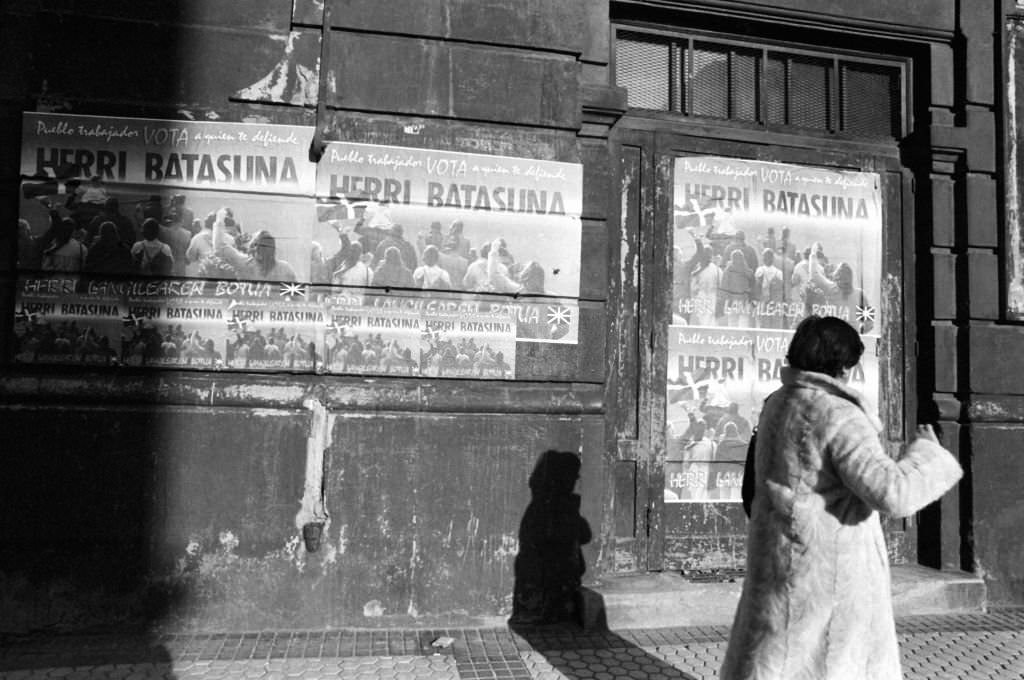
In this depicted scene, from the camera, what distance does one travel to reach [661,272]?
5.23m

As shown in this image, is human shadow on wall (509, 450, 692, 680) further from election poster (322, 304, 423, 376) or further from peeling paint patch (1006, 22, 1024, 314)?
peeling paint patch (1006, 22, 1024, 314)

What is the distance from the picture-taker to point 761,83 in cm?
554

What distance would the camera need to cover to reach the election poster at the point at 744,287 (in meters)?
5.21

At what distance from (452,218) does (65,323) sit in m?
2.32

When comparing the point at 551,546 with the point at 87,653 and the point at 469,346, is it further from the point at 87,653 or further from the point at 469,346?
the point at 87,653

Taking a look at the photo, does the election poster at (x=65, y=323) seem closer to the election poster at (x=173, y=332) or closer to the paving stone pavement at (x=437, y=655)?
the election poster at (x=173, y=332)

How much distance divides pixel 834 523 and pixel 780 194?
3.43 metres

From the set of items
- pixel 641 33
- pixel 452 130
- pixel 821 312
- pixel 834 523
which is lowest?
pixel 834 523

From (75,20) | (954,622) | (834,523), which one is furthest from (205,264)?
(954,622)

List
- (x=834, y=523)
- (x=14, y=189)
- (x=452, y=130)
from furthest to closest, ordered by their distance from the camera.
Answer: (x=452, y=130) → (x=14, y=189) → (x=834, y=523)

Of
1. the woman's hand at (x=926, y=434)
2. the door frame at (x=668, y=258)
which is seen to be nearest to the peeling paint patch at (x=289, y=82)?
the door frame at (x=668, y=258)

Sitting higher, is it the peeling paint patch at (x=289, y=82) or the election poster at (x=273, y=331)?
the peeling paint patch at (x=289, y=82)

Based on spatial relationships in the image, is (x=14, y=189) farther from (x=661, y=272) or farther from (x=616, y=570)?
(x=616, y=570)

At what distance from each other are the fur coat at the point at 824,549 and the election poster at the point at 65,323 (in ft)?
12.1
